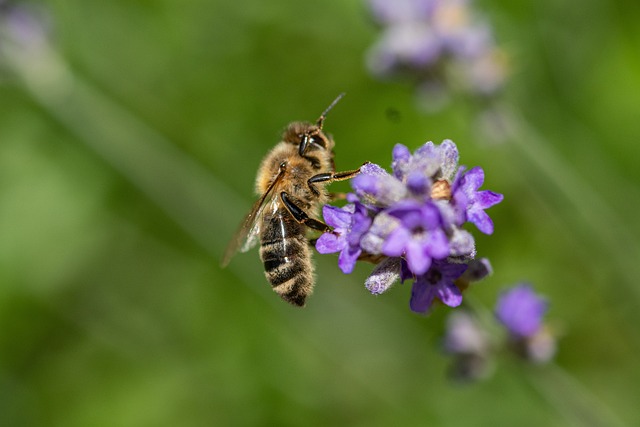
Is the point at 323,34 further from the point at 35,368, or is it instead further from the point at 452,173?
the point at 452,173

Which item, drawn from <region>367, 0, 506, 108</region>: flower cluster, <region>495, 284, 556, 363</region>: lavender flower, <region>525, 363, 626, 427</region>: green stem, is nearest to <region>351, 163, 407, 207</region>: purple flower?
<region>495, 284, 556, 363</region>: lavender flower

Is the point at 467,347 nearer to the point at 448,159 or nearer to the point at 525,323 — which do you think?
the point at 525,323

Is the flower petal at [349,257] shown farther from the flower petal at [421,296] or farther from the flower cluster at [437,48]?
the flower cluster at [437,48]

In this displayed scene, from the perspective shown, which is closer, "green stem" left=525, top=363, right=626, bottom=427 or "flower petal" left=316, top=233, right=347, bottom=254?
"flower petal" left=316, top=233, right=347, bottom=254

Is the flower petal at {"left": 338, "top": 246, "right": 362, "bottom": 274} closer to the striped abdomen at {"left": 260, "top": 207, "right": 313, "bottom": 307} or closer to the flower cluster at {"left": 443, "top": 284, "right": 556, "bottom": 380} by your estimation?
the striped abdomen at {"left": 260, "top": 207, "right": 313, "bottom": 307}

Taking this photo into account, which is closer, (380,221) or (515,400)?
(380,221)

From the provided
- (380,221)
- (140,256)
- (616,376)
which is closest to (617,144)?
(616,376)

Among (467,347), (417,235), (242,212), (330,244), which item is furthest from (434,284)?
(242,212)
